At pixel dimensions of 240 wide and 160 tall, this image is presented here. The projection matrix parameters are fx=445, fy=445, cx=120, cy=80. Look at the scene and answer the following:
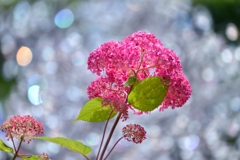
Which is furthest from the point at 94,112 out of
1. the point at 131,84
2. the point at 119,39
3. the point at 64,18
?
the point at 64,18

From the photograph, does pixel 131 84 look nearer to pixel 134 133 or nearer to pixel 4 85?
pixel 134 133

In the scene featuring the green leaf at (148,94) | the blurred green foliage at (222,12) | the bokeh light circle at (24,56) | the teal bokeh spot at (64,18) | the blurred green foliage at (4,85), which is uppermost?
the blurred green foliage at (222,12)

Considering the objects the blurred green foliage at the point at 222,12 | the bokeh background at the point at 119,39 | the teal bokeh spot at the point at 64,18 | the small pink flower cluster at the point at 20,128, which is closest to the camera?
the small pink flower cluster at the point at 20,128

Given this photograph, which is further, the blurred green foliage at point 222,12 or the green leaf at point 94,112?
the blurred green foliage at point 222,12

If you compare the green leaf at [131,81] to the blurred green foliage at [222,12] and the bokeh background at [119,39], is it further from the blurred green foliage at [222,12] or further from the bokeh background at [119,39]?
the blurred green foliage at [222,12]

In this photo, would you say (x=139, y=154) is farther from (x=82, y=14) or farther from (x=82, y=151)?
(x=82, y=151)

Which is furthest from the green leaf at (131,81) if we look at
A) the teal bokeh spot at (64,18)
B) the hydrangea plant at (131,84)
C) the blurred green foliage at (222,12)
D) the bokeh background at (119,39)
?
the blurred green foliage at (222,12)

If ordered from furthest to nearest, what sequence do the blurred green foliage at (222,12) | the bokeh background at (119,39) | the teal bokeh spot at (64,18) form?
the blurred green foliage at (222,12) < the teal bokeh spot at (64,18) < the bokeh background at (119,39)

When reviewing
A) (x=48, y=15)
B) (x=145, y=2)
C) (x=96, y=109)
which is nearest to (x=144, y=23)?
(x=145, y=2)
